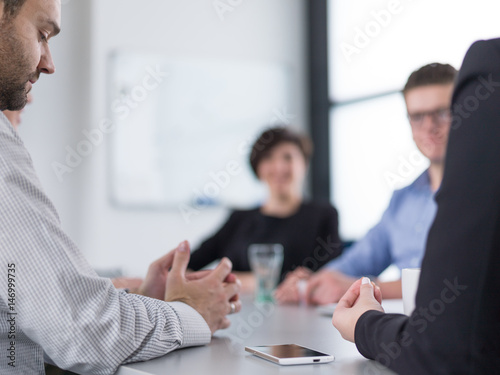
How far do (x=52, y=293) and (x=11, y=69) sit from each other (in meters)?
0.49

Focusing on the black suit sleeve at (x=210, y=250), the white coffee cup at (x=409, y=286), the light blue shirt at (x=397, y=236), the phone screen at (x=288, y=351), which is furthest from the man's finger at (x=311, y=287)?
the black suit sleeve at (x=210, y=250)

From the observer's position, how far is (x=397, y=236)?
237cm

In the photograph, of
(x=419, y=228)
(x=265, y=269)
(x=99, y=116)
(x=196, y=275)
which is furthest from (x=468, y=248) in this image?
(x=99, y=116)

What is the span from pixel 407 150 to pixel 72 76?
6.93 feet

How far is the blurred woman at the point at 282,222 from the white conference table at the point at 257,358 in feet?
4.83

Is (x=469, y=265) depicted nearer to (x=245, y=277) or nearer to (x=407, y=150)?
(x=245, y=277)

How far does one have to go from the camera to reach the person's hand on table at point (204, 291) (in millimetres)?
1181

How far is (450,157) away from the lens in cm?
72

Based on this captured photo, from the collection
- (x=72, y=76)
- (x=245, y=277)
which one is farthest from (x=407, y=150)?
(x=72, y=76)

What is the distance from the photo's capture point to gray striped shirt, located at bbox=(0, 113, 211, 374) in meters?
0.89

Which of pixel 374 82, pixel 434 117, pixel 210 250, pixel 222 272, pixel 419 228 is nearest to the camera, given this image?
pixel 222 272

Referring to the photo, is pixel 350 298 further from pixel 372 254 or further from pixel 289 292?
pixel 372 254

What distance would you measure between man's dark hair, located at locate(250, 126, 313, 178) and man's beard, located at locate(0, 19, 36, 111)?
6.63 ft

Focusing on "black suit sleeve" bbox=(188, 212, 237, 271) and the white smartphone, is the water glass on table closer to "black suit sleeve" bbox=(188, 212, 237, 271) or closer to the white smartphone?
the white smartphone
